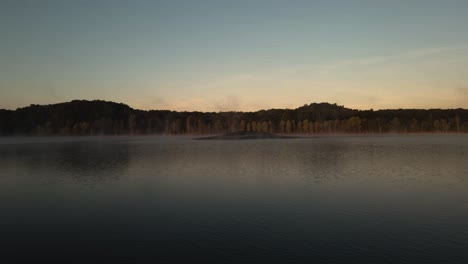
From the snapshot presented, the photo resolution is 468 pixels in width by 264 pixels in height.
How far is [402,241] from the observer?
→ 18.0 meters

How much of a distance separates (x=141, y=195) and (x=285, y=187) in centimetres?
1345

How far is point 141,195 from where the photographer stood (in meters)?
31.3

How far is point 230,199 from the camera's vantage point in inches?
1139

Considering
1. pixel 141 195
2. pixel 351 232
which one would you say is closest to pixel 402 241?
pixel 351 232

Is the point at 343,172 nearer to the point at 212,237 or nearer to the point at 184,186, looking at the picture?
the point at 184,186

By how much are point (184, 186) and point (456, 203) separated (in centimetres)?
2346

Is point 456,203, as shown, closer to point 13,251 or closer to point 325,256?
point 325,256

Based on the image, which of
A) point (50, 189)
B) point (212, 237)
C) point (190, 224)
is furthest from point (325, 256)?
point (50, 189)

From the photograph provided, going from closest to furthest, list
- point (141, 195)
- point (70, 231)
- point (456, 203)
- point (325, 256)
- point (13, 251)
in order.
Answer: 1. point (325, 256)
2. point (13, 251)
3. point (70, 231)
4. point (456, 203)
5. point (141, 195)

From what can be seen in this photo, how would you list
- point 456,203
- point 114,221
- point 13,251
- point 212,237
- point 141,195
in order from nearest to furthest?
point 13,251
point 212,237
point 114,221
point 456,203
point 141,195

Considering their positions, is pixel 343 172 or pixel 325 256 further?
pixel 343 172

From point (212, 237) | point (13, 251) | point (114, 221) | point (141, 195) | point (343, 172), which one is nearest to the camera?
point (13, 251)

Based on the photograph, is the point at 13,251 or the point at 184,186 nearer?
the point at 13,251

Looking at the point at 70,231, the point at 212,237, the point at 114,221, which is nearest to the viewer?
the point at 212,237
